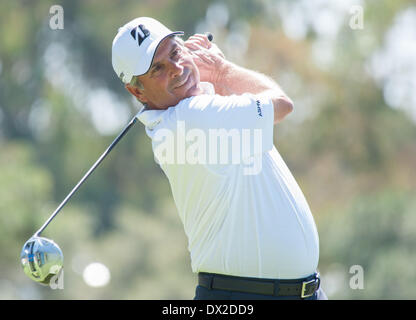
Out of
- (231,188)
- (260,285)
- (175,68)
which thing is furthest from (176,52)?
(260,285)

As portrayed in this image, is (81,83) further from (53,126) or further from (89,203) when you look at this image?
(89,203)

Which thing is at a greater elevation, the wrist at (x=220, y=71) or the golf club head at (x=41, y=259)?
the wrist at (x=220, y=71)

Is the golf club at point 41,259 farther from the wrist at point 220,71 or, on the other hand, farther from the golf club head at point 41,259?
the wrist at point 220,71

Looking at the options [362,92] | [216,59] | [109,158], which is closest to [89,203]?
[109,158]

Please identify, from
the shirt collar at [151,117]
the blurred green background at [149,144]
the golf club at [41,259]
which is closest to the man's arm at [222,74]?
the shirt collar at [151,117]

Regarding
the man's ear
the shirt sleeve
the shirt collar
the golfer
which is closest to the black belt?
the golfer

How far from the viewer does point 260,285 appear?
10.9ft

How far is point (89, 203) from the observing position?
1764cm

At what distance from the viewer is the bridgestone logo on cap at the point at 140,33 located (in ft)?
11.5

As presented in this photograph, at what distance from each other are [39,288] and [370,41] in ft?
22.4

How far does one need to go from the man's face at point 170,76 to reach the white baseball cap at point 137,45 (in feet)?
0.08

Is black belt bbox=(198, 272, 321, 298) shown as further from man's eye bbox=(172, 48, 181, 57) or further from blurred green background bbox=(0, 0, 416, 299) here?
blurred green background bbox=(0, 0, 416, 299)

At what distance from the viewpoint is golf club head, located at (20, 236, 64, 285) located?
3.55 metres

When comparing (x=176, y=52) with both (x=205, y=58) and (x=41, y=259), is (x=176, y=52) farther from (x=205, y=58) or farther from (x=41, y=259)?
(x=41, y=259)
